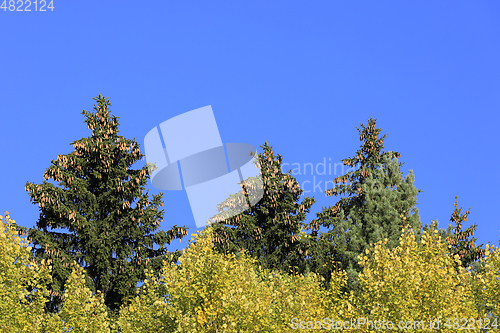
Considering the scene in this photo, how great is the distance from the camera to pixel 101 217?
3375cm

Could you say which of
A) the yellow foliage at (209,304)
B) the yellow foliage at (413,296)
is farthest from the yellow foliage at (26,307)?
the yellow foliage at (413,296)

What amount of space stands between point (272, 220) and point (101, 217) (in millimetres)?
12081

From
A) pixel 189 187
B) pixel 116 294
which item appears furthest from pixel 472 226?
pixel 116 294

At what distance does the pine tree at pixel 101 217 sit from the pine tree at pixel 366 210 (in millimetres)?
10518

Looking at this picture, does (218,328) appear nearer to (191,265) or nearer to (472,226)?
(191,265)

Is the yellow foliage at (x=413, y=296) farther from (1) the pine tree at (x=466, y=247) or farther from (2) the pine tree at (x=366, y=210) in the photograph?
(1) the pine tree at (x=466, y=247)

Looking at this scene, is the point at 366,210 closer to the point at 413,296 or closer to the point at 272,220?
the point at 272,220

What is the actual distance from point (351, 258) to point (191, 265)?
1637 centimetres

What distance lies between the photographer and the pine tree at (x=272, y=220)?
1427 inches

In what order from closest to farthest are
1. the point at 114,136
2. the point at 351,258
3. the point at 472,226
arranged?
the point at 351,258 < the point at 114,136 < the point at 472,226

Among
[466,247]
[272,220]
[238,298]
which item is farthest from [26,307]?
[466,247]

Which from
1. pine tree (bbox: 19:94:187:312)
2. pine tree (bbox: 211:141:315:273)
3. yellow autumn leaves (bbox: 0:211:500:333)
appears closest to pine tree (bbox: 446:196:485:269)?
pine tree (bbox: 211:141:315:273)

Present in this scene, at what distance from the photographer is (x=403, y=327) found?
17.8 m

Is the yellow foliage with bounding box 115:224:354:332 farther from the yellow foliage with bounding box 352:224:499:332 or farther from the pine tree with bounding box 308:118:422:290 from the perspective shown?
the pine tree with bounding box 308:118:422:290
